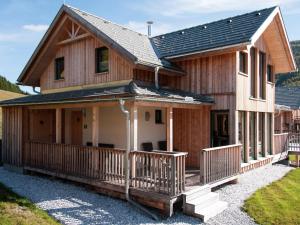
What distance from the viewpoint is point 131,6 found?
12.3 m

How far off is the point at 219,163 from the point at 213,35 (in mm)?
6181

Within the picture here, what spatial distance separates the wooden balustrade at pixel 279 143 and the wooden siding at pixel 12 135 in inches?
511

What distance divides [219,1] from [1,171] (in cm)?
1240

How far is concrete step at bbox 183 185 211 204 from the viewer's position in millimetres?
8477

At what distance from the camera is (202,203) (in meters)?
8.70

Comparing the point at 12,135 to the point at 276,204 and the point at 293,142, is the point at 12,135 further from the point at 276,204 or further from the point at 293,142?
the point at 293,142

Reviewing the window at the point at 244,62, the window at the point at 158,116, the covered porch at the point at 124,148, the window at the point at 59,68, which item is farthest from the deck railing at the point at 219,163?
the window at the point at 59,68

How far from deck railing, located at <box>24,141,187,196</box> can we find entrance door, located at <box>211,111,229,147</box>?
4449mm

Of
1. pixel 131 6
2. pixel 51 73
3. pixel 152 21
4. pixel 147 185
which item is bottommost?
pixel 147 185

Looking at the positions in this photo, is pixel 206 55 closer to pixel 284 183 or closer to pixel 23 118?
pixel 284 183

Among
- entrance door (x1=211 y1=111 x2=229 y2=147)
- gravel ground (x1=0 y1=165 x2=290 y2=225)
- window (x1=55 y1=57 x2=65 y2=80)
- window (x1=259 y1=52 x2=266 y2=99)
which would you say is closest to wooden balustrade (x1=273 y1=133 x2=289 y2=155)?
window (x1=259 y1=52 x2=266 y2=99)

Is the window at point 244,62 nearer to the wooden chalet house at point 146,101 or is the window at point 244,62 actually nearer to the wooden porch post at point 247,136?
the wooden chalet house at point 146,101

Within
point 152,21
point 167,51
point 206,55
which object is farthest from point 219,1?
point 152,21

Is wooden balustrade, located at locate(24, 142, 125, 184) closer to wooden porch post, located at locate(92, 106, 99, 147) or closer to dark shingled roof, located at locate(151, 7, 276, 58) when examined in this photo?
wooden porch post, located at locate(92, 106, 99, 147)
